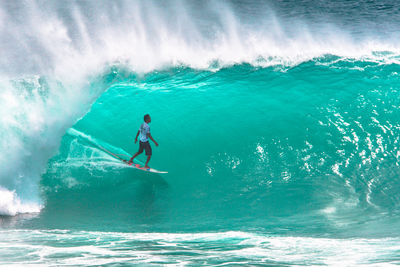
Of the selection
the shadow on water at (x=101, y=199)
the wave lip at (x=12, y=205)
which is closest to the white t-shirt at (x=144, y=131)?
the shadow on water at (x=101, y=199)

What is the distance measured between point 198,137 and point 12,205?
4374mm

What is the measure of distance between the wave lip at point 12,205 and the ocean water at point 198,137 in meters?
0.02

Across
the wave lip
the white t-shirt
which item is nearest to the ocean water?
the wave lip

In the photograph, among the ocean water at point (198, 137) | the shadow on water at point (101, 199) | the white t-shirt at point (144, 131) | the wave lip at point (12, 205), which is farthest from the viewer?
the white t-shirt at point (144, 131)

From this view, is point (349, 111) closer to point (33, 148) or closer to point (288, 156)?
point (288, 156)

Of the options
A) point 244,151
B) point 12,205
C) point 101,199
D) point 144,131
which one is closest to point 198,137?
point 244,151

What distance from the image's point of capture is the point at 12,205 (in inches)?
313

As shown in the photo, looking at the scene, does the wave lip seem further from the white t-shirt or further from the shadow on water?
the white t-shirt

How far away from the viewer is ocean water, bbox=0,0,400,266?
21.7 feet

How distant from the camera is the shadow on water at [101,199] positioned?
762 centimetres

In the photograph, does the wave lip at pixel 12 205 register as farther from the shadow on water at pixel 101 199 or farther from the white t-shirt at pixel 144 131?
the white t-shirt at pixel 144 131

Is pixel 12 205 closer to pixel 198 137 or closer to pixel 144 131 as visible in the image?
pixel 144 131

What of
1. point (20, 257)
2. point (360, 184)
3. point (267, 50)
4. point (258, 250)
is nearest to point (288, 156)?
point (360, 184)

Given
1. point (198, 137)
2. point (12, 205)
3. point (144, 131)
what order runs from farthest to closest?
point (198, 137), point (144, 131), point (12, 205)
